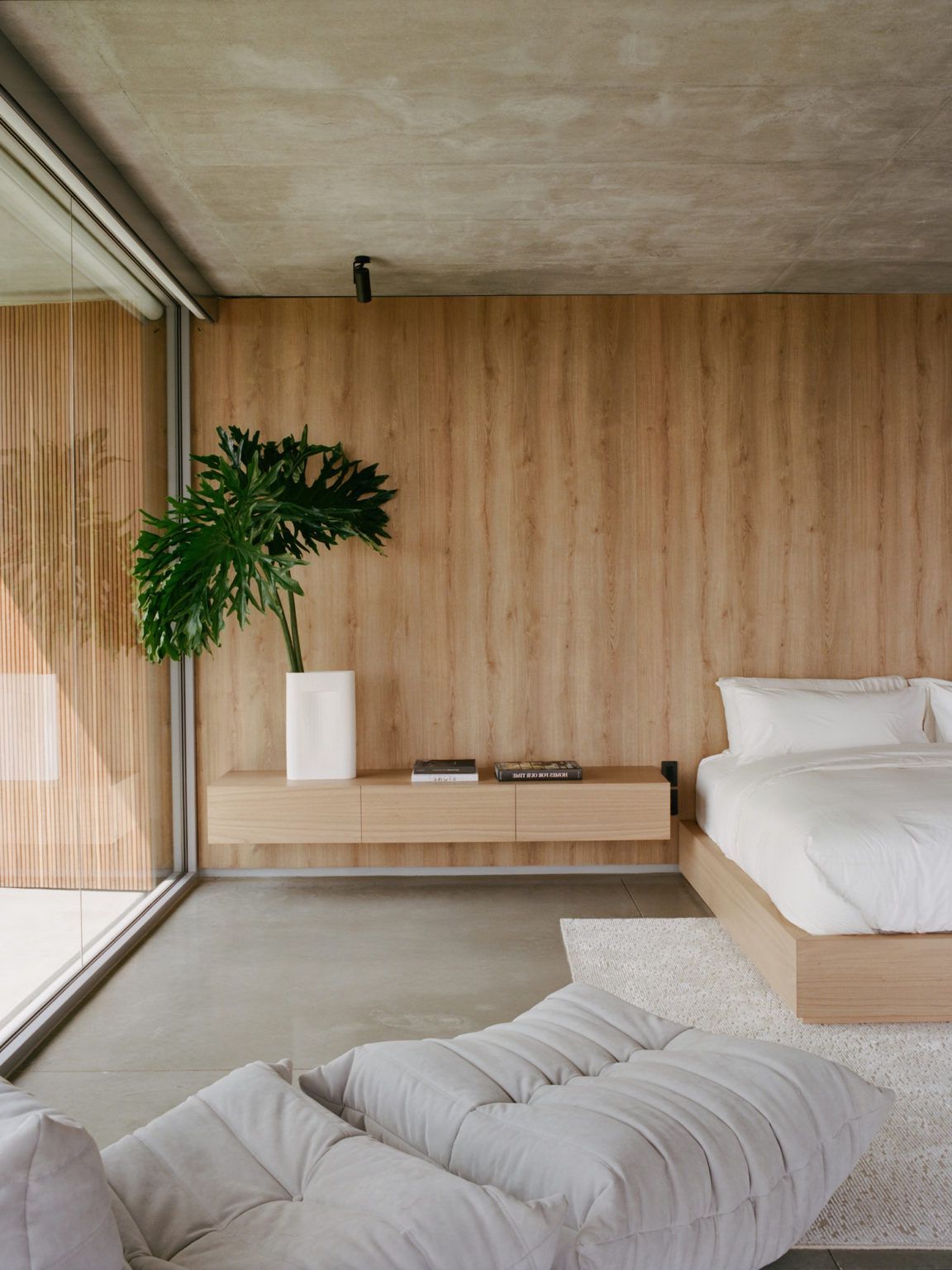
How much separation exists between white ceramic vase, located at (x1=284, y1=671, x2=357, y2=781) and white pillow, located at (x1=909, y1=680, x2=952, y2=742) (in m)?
2.50

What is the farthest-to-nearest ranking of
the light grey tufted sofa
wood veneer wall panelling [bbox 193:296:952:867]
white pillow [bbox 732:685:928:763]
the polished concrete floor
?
wood veneer wall panelling [bbox 193:296:952:867]
white pillow [bbox 732:685:928:763]
the polished concrete floor
the light grey tufted sofa

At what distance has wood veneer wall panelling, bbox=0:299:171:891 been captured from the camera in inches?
107

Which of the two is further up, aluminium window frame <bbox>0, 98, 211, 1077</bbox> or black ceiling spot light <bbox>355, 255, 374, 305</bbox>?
black ceiling spot light <bbox>355, 255, 374, 305</bbox>

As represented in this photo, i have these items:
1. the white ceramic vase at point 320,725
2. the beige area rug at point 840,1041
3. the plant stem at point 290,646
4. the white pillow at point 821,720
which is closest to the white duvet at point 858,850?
the beige area rug at point 840,1041

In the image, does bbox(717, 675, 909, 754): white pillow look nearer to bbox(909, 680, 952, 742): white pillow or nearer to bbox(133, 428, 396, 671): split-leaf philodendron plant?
bbox(909, 680, 952, 742): white pillow

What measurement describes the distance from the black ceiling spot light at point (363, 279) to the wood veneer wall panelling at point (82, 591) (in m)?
0.87

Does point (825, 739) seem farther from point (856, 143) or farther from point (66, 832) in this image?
point (66, 832)

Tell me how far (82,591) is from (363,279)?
1.76 m

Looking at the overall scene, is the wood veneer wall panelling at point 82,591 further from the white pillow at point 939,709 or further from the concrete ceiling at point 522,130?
the white pillow at point 939,709

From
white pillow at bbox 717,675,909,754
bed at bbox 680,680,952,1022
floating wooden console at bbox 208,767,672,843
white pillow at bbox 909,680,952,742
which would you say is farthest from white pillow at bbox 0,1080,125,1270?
white pillow at bbox 909,680,952,742

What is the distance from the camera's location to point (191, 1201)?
1389 mm

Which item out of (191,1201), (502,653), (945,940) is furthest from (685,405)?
(191,1201)

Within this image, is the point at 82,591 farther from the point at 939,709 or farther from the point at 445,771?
the point at 939,709

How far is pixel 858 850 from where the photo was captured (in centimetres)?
289
